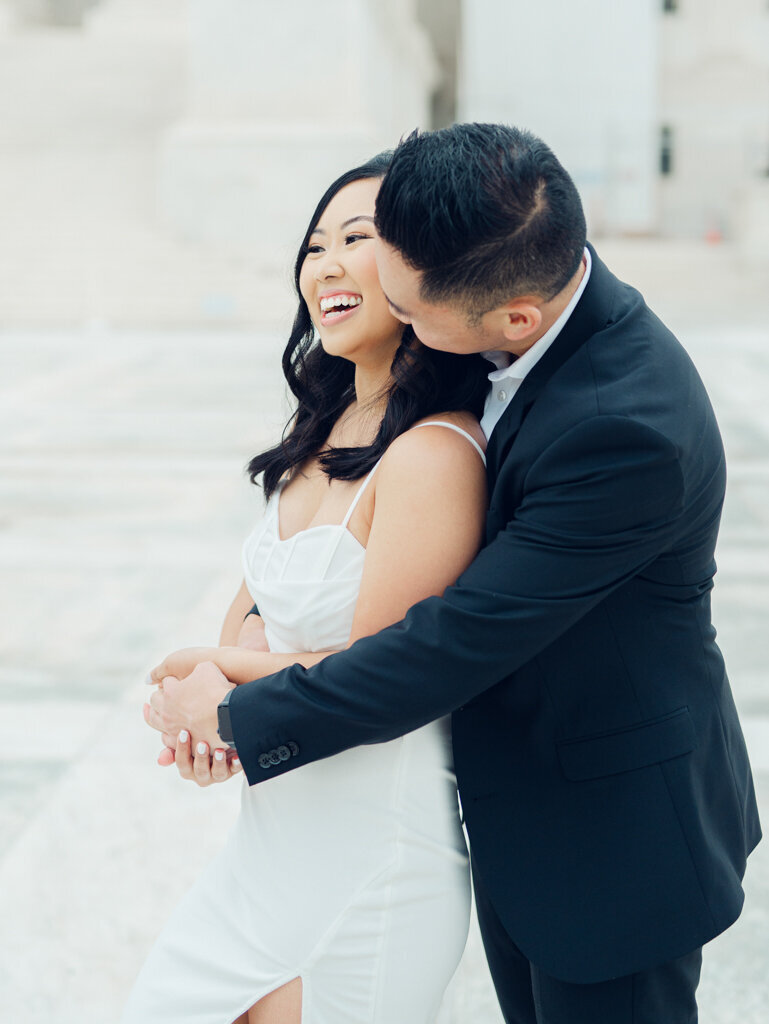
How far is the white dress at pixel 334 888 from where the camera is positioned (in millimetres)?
1673

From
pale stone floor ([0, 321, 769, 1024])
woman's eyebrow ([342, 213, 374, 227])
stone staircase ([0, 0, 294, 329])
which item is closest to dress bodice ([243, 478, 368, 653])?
woman's eyebrow ([342, 213, 374, 227])

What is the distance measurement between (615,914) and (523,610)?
492 mm

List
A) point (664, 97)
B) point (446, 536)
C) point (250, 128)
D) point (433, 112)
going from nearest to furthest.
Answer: point (446, 536)
point (250, 128)
point (664, 97)
point (433, 112)

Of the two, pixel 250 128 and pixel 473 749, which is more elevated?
pixel 473 749

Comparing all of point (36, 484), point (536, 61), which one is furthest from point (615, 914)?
point (536, 61)

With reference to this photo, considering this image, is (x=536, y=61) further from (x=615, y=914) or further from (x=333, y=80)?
(x=615, y=914)

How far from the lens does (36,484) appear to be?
7.42 meters

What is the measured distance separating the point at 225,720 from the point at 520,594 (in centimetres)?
49

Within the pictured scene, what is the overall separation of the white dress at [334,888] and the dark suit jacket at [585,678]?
0.08 m

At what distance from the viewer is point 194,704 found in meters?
1.73

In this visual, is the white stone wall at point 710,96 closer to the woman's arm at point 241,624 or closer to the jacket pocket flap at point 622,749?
the woman's arm at point 241,624

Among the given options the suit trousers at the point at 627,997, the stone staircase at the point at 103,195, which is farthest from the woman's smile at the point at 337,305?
the stone staircase at the point at 103,195

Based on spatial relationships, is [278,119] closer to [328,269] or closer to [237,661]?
[328,269]

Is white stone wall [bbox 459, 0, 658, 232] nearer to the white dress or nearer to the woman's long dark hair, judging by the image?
the woman's long dark hair
